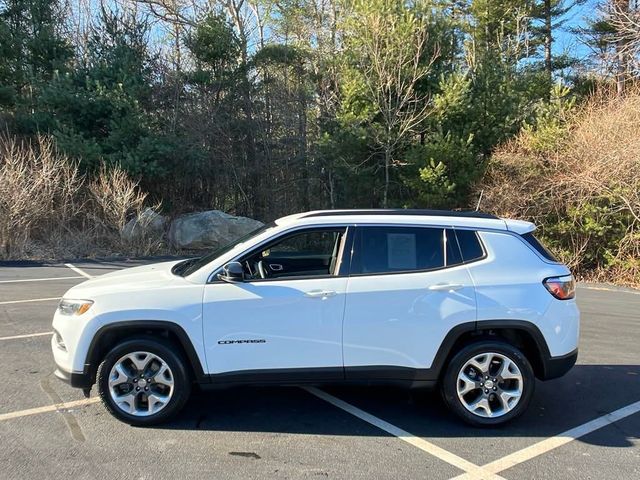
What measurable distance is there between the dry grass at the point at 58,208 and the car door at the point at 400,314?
12156 millimetres

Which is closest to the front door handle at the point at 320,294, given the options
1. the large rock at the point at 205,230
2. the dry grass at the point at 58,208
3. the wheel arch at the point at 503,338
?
the wheel arch at the point at 503,338

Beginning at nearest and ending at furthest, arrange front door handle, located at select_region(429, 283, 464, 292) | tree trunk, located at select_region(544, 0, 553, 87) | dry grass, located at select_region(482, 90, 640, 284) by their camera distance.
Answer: front door handle, located at select_region(429, 283, 464, 292) → dry grass, located at select_region(482, 90, 640, 284) → tree trunk, located at select_region(544, 0, 553, 87)

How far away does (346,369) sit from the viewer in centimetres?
415

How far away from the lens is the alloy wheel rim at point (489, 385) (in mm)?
4230

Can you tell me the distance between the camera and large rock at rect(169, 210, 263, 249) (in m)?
15.8

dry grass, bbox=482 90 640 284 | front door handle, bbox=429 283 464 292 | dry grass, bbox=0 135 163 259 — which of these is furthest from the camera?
dry grass, bbox=0 135 163 259

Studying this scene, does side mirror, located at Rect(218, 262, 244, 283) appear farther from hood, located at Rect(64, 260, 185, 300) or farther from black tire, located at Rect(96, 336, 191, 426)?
black tire, located at Rect(96, 336, 191, 426)

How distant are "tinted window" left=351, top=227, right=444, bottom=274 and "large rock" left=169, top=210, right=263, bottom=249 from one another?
11.7m

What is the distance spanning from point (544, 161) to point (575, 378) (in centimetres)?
994

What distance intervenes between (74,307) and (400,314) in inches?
101

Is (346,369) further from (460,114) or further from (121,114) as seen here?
(121,114)

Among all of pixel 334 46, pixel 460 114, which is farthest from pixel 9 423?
pixel 334 46

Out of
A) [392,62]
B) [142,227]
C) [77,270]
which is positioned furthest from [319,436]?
[392,62]

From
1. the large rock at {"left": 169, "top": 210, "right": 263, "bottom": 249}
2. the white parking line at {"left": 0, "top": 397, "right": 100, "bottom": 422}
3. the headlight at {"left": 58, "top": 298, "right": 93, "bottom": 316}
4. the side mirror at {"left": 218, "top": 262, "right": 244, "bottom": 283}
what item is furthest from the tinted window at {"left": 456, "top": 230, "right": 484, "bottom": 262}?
the large rock at {"left": 169, "top": 210, "right": 263, "bottom": 249}
